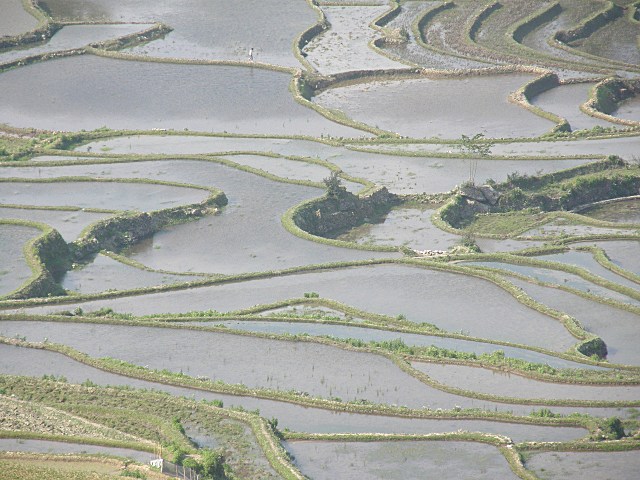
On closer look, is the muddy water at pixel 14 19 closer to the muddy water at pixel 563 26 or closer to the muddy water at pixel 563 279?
the muddy water at pixel 563 26

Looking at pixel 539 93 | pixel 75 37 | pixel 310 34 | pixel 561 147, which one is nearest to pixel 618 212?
pixel 561 147

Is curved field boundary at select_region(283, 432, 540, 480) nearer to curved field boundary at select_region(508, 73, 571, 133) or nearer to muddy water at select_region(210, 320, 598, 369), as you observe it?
muddy water at select_region(210, 320, 598, 369)

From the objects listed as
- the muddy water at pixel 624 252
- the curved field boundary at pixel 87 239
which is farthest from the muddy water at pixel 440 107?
the curved field boundary at pixel 87 239

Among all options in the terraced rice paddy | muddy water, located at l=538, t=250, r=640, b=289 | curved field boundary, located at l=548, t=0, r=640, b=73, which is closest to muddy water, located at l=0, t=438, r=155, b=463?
the terraced rice paddy

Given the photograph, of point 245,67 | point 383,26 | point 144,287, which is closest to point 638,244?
point 144,287

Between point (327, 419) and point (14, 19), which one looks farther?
point (14, 19)

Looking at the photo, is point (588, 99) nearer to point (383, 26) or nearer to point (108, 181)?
point (383, 26)

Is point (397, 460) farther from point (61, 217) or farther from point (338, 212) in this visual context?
point (61, 217)
